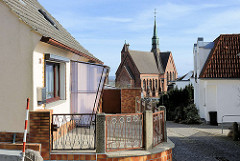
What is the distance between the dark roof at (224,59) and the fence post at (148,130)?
1410 cm

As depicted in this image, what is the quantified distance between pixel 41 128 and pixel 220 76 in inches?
654

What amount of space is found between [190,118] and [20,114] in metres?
17.2

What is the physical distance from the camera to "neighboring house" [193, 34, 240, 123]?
66.4 feet

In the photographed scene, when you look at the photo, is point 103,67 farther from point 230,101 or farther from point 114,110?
point 230,101

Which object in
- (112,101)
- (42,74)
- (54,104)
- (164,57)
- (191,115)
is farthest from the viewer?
(164,57)

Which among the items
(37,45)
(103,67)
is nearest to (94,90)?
(103,67)

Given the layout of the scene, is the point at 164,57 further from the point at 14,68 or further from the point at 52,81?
the point at 14,68

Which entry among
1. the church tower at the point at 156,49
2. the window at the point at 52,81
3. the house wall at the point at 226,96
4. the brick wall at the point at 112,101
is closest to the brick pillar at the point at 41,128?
the window at the point at 52,81

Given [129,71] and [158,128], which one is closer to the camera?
[158,128]

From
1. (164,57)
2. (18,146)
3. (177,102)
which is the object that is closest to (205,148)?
(18,146)

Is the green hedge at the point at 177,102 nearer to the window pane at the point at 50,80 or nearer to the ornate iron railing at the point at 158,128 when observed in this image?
the ornate iron railing at the point at 158,128

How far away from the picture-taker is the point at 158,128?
8.46 metres

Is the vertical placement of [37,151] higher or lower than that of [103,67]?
lower

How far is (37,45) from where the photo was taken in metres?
7.34
